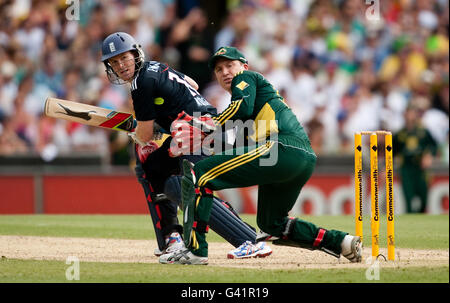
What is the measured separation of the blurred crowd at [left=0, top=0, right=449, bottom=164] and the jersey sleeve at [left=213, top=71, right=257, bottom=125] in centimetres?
821

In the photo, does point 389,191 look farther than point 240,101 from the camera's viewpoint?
Yes

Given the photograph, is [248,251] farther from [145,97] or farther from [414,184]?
[414,184]

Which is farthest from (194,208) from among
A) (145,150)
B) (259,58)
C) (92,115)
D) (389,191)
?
(259,58)

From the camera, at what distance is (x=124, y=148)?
15.0 m

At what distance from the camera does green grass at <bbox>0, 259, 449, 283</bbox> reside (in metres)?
6.11

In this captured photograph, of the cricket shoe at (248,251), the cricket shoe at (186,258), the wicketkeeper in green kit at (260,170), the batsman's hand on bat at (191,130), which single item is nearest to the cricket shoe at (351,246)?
the wicketkeeper in green kit at (260,170)

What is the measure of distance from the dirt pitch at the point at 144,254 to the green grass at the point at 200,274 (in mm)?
359

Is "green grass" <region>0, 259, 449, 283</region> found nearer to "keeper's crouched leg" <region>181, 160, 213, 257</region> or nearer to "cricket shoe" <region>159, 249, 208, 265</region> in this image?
"cricket shoe" <region>159, 249, 208, 265</region>

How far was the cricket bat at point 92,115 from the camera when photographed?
819cm

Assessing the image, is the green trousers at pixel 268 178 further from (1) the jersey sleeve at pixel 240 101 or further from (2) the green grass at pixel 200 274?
(2) the green grass at pixel 200 274

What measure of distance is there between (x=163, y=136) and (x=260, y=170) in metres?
1.57

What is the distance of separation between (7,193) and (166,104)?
8.13 meters

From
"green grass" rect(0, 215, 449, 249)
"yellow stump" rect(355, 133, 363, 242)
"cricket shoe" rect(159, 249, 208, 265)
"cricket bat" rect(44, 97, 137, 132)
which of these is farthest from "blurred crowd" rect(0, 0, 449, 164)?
"cricket shoe" rect(159, 249, 208, 265)

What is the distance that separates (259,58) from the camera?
1670cm
